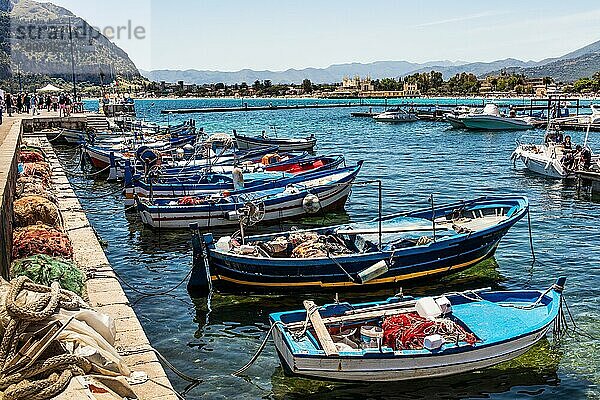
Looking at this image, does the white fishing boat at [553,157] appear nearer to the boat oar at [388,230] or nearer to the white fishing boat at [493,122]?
the boat oar at [388,230]

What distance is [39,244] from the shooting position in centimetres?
1200

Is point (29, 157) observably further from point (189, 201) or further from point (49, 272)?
point (49, 272)

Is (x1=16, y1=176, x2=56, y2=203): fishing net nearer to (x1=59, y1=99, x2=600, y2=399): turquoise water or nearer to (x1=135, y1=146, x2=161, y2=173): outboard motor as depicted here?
(x1=59, y1=99, x2=600, y2=399): turquoise water

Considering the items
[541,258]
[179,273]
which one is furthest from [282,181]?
[541,258]

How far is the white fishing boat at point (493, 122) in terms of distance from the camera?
6838 centimetres

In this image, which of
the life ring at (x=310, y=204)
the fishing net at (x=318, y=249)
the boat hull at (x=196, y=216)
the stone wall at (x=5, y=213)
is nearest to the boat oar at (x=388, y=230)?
the fishing net at (x=318, y=249)

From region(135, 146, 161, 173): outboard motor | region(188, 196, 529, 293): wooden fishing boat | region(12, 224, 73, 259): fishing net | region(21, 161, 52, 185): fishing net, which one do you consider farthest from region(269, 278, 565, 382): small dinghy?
region(135, 146, 161, 173): outboard motor

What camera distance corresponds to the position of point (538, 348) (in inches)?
489

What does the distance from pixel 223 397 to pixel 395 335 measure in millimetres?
3043

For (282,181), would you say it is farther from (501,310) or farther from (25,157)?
(501,310)

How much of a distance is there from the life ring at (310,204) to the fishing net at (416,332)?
12313mm

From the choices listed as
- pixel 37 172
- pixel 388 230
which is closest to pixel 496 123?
pixel 37 172

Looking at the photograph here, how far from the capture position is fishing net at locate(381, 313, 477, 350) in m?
10.7

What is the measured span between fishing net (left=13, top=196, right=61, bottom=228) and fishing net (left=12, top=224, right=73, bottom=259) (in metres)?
1.00
